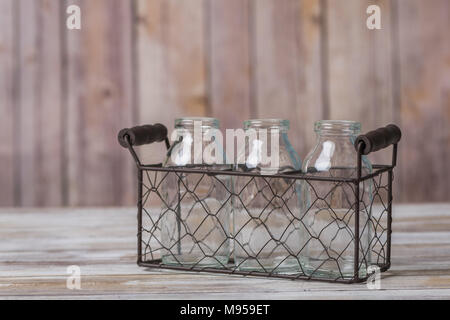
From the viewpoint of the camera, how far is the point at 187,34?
1651mm

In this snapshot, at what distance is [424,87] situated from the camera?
166cm

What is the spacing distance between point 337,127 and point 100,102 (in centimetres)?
90

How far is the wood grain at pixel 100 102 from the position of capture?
1.65 metres

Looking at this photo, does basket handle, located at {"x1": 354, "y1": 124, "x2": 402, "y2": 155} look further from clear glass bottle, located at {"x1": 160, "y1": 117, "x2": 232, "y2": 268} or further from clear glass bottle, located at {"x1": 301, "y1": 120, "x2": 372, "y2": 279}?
clear glass bottle, located at {"x1": 160, "y1": 117, "x2": 232, "y2": 268}

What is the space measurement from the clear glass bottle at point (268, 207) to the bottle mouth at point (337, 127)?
0.04m

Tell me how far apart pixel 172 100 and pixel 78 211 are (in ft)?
1.04

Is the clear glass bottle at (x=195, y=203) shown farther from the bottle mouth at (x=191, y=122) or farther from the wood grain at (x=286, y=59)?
the wood grain at (x=286, y=59)

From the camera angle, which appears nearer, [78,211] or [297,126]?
[78,211]

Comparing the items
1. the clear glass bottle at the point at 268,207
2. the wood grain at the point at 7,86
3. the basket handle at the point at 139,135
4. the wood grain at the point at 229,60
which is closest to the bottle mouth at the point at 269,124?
the clear glass bottle at the point at 268,207

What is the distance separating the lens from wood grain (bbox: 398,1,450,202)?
1.65 metres

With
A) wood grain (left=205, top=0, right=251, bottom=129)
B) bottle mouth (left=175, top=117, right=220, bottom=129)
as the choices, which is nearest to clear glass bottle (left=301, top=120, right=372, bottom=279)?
bottle mouth (left=175, top=117, right=220, bottom=129)
